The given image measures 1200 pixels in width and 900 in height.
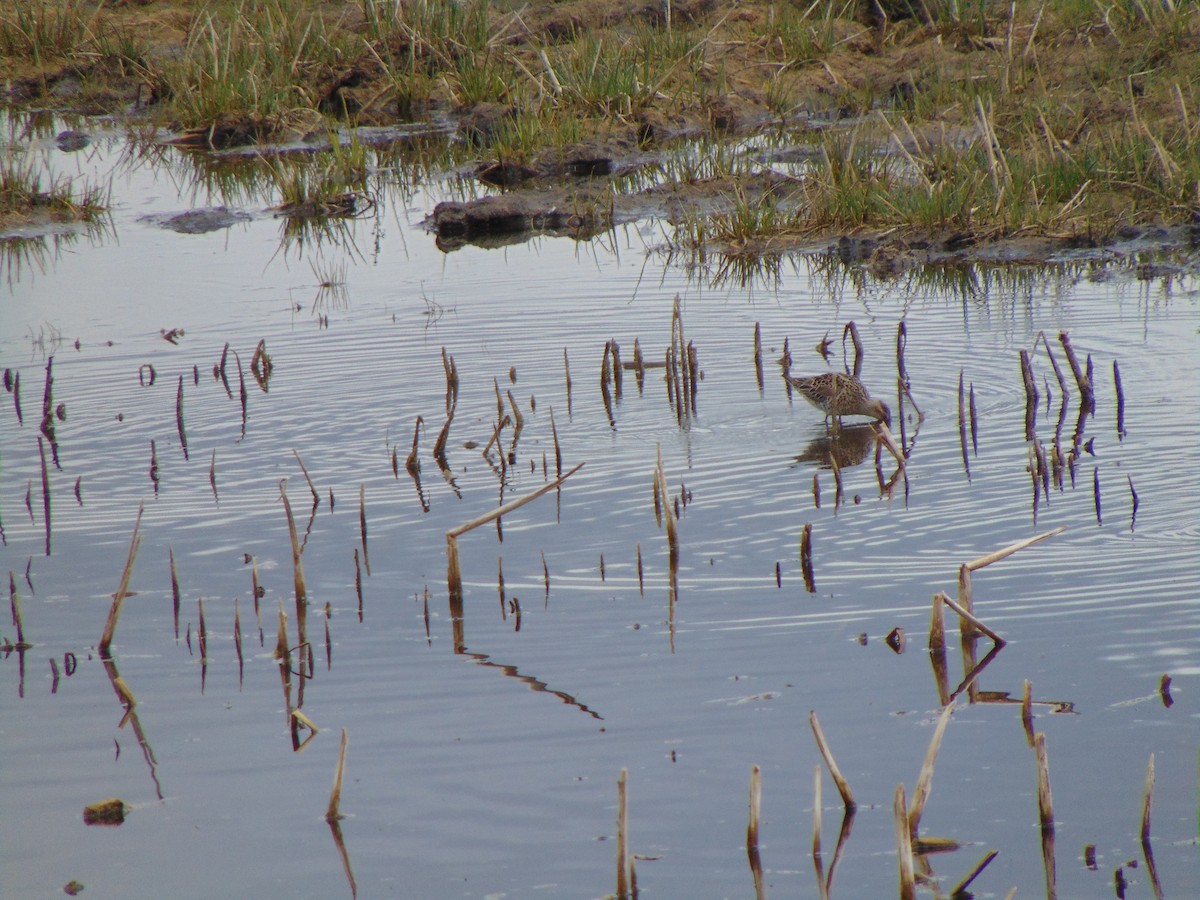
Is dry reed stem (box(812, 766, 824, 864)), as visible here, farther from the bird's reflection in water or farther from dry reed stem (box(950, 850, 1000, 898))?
the bird's reflection in water

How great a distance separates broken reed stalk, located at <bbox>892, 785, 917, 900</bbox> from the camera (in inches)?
114

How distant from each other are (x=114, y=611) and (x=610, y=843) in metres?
1.95

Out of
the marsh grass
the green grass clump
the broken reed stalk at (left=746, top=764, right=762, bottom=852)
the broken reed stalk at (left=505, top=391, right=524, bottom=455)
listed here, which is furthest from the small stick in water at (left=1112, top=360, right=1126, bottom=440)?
the green grass clump

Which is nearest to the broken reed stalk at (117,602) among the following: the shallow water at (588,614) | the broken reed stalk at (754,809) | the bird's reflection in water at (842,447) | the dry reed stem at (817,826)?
the shallow water at (588,614)

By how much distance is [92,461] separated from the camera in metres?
7.01

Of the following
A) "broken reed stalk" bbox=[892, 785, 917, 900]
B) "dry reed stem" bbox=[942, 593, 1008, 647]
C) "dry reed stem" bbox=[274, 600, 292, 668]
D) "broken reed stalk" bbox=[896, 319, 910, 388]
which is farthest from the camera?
"broken reed stalk" bbox=[896, 319, 910, 388]

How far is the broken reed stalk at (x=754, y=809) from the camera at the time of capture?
3129 millimetres

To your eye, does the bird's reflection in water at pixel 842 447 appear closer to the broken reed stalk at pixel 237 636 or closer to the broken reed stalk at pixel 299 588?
the broken reed stalk at pixel 299 588

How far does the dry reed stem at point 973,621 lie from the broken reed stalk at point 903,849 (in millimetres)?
1256

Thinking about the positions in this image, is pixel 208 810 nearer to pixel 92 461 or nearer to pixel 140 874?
pixel 140 874

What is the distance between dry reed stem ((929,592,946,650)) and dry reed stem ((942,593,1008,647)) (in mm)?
38

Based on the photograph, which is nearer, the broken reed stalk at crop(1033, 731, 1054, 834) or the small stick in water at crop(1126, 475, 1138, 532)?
the broken reed stalk at crop(1033, 731, 1054, 834)

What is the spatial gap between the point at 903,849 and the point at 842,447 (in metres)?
4.24

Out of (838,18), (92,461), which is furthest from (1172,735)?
(838,18)
